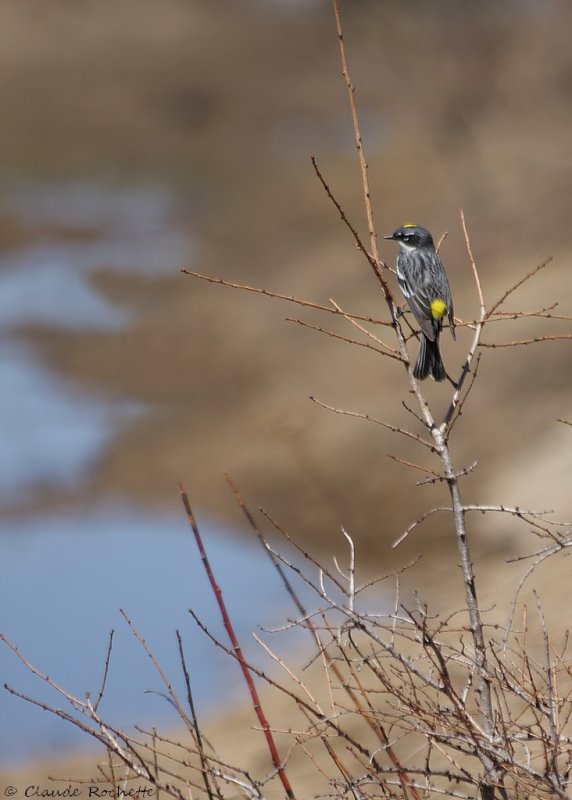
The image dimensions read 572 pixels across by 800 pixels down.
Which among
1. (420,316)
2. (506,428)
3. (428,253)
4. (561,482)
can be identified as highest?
(506,428)

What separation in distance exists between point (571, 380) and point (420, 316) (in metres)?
2.83

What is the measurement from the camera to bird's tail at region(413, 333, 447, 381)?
188 centimetres

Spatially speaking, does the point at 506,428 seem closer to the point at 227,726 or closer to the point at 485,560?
the point at 485,560

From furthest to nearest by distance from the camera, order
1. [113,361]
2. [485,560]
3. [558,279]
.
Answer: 1. [113,361]
2. [558,279]
3. [485,560]

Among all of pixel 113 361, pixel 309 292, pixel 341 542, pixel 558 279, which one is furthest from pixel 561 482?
pixel 113 361

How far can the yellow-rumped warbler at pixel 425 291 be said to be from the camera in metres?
1.92

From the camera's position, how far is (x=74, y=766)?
3061mm

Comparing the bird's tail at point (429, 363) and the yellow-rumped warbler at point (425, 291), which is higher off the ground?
the yellow-rumped warbler at point (425, 291)

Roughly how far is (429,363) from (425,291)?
219mm

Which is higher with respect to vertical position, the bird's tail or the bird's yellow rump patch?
the bird's yellow rump patch

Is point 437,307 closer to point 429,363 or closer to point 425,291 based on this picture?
point 425,291

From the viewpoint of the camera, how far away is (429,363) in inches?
75.9

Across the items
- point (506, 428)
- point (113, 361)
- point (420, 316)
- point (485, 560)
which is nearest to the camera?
point (420, 316)

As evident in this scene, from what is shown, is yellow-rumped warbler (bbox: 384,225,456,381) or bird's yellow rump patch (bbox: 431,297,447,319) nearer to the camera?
yellow-rumped warbler (bbox: 384,225,456,381)
